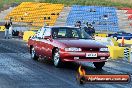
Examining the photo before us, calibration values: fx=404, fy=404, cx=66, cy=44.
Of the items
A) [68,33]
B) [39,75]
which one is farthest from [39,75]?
[68,33]

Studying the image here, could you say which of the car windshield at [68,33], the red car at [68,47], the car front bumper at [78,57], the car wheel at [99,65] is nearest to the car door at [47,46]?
the red car at [68,47]

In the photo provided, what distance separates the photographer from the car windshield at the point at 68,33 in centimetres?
1516

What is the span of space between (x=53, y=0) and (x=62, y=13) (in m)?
16.5

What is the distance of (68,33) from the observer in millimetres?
15266

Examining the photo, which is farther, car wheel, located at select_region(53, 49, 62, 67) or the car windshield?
the car windshield

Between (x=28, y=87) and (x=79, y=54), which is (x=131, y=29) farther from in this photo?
(x=28, y=87)

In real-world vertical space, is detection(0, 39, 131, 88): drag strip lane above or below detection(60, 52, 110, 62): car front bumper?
below

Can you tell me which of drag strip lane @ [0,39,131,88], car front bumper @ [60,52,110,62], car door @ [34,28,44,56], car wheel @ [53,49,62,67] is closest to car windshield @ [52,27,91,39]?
car wheel @ [53,49,62,67]

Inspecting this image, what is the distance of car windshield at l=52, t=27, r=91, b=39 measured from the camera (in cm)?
1516

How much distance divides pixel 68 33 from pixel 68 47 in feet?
4.99

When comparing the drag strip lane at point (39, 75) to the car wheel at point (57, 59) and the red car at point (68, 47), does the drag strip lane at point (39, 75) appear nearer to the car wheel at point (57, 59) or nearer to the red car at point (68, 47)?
the car wheel at point (57, 59)

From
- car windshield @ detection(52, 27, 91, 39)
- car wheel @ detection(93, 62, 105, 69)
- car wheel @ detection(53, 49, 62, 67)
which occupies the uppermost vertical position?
car windshield @ detection(52, 27, 91, 39)

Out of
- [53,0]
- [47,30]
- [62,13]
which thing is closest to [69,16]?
[62,13]

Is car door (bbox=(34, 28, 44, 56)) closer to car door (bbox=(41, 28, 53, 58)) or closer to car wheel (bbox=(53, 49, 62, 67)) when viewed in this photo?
car door (bbox=(41, 28, 53, 58))
